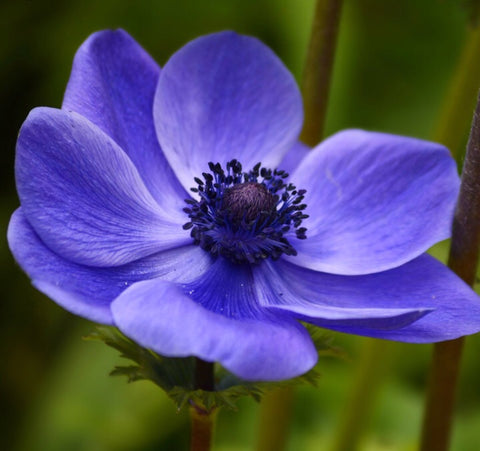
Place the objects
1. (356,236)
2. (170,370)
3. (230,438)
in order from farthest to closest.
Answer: (230,438) < (356,236) < (170,370)

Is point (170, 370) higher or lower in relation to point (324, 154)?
lower

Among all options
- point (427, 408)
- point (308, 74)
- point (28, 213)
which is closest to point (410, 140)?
point (308, 74)

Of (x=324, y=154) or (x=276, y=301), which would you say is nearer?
(x=276, y=301)

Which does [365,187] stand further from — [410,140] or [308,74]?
[308,74]

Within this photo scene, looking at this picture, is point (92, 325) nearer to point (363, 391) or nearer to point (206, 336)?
point (363, 391)

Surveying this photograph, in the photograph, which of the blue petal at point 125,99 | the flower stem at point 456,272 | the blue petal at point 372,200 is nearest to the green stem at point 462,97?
the blue petal at point 372,200

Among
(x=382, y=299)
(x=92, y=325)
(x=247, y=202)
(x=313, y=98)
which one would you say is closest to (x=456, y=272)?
(x=382, y=299)

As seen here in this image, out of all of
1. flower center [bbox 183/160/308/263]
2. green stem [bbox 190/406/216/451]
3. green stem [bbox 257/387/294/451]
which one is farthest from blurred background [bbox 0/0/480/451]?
green stem [bbox 190/406/216/451]
